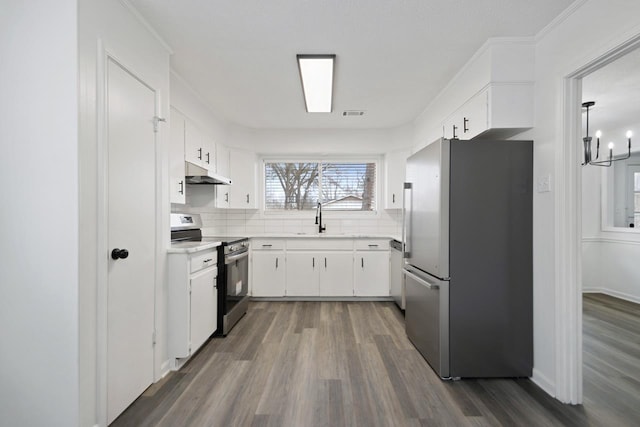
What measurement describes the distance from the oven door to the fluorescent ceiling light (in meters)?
1.83

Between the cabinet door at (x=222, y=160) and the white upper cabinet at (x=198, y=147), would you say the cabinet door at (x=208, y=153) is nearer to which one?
the white upper cabinet at (x=198, y=147)

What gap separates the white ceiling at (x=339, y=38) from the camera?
74.7 inches

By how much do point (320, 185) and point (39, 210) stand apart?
3.68m

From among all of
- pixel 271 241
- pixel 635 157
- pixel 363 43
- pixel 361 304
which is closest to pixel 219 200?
pixel 271 241

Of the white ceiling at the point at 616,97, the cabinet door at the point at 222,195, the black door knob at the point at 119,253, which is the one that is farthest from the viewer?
the cabinet door at the point at 222,195

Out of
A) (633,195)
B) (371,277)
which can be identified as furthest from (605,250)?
(371,277)

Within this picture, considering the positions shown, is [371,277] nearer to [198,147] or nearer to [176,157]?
[198,147]

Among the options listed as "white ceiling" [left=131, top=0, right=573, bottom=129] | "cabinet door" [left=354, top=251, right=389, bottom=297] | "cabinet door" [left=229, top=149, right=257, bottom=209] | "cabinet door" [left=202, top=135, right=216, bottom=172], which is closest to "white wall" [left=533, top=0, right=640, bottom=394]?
"white ceiling" [left=131, top=0, right=573, bottom=129]

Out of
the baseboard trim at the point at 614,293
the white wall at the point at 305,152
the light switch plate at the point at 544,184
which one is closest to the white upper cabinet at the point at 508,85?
the light switch plate at the point at 544,184

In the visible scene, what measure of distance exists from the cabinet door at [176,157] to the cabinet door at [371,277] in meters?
2.41

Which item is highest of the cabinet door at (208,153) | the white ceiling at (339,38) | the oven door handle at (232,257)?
the white ceiling at (339,38)

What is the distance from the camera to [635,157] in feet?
14.3

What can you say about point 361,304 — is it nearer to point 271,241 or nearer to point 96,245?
point 271,241

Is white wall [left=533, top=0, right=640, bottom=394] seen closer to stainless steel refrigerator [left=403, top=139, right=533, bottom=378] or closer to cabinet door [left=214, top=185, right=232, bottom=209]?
stainless steel refrigerator [left=403, top=139, right=533, bottom=378]
